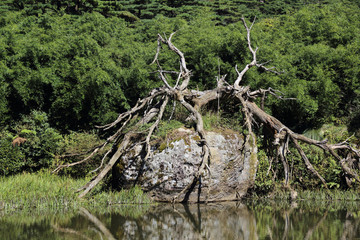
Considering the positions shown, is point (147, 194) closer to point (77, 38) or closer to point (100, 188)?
point (100, 188)

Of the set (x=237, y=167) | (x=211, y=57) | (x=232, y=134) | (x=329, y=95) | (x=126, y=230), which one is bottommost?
(x=126, y=230)

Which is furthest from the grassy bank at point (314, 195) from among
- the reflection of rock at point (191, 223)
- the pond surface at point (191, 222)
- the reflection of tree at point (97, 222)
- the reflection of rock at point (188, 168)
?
the reflection of tree at point (97, 222)

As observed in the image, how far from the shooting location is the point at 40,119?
14.3 metres

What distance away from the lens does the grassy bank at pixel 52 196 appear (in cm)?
987

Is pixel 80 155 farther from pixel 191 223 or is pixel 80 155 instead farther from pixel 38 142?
pixel 191 223

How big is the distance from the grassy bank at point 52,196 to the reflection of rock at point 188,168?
482mm

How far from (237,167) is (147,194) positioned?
2.61 meters

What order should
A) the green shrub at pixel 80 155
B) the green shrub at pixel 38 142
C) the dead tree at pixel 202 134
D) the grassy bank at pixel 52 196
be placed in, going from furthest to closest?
1. the green shrub at pixel 38 142
2. the green shrub at pixel 80 155
3. the dead tree at pixel 202 134
4. the grassy bank at pixel 52 196

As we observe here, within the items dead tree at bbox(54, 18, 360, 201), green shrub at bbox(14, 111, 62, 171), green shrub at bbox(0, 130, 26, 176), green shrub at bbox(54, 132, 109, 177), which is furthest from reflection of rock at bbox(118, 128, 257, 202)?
green shrub at bbox(0, 130, 26, 176)

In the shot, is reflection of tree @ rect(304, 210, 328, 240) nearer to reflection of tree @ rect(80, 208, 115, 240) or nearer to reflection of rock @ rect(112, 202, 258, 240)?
reflection of rock @ rect(112, 202, 258, 240)

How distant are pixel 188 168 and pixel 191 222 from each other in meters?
2.68

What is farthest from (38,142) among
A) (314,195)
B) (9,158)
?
(314,195)

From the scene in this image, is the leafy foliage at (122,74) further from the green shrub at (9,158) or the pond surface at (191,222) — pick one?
the pond surface at (191,222)

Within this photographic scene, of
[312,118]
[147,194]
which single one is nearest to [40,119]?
[147,194]
